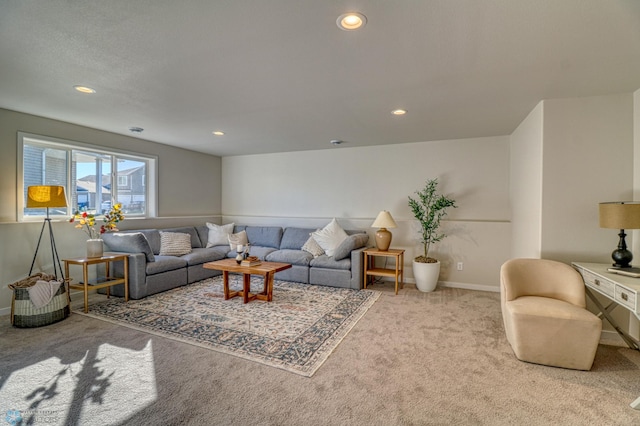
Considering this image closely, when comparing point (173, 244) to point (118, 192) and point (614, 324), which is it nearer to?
point (118, 192)

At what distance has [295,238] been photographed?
5.62 m

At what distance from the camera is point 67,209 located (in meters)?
4.22

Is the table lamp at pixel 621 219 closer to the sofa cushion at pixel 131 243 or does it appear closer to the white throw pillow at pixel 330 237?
the white throw pillow at pixel 330 237

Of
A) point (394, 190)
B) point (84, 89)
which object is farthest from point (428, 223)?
point (84, 89)

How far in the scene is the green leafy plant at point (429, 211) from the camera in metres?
4.64

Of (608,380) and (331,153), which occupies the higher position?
(331,153)

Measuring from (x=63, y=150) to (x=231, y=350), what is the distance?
12.5ft

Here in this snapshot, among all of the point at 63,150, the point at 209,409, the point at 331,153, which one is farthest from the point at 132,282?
the point at 331,153

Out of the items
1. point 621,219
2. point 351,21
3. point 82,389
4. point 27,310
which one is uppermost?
point 351,21

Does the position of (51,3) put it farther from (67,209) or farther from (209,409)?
(67,209)

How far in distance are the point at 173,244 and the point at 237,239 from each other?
44.9 inches

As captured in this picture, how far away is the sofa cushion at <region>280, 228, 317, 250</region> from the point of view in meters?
5.55

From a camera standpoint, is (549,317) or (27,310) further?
(27,310)

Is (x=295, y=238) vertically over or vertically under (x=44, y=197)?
under
